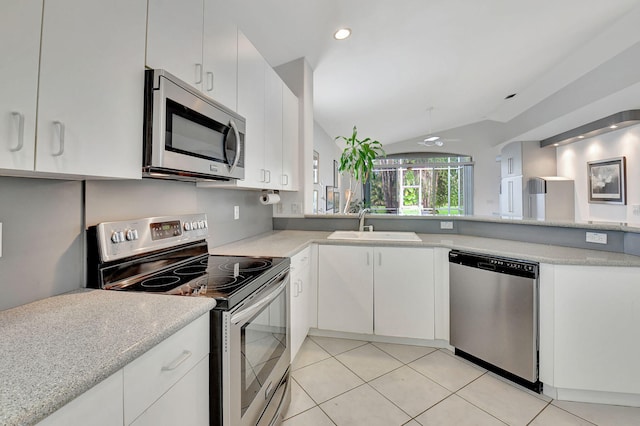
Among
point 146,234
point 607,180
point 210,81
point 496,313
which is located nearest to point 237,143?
point 210,81

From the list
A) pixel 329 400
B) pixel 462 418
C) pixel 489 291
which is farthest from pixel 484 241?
pixel 329 400

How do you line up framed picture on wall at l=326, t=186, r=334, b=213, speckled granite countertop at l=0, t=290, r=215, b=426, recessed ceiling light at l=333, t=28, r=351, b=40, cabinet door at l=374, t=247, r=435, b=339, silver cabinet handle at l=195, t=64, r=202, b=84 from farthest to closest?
framed picture on wall at l=326, t=186, r=334, b=213 → recessed ceiling light at l=333, t=28, r=351, b=40 → cabinet door at l=374, t=247, r=435, b=339 → silver cabinet handle at l=195, t=64, r=202, b=84 → speckled granite countertop at l=0, t=290, r=215, b=426

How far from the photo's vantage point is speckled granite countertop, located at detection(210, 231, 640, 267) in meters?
1.69

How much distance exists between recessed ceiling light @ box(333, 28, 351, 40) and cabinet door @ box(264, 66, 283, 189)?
2.16 ft

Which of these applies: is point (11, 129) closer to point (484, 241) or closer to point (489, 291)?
point (489, 291)

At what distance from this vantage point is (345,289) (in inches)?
93.7

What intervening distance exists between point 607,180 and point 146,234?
622cm

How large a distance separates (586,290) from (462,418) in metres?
1.04

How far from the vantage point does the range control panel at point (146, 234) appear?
3.73 feet

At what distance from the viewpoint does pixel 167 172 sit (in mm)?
1205

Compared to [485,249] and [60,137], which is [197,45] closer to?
[60,137]

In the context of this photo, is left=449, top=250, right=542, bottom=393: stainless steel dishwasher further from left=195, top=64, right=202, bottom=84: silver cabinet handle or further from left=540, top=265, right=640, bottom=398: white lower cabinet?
left=195, top=64, right=202, bottom=84: silver cabinet handle

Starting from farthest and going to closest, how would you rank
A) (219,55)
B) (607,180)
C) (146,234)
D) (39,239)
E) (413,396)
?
(607,180) < (413,396) < (219,55) < (146,234) < (39,239)

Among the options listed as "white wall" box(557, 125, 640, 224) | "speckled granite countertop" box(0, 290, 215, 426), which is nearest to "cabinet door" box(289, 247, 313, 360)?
"speckled granite countertop" box(0, 290, 215, 426)
